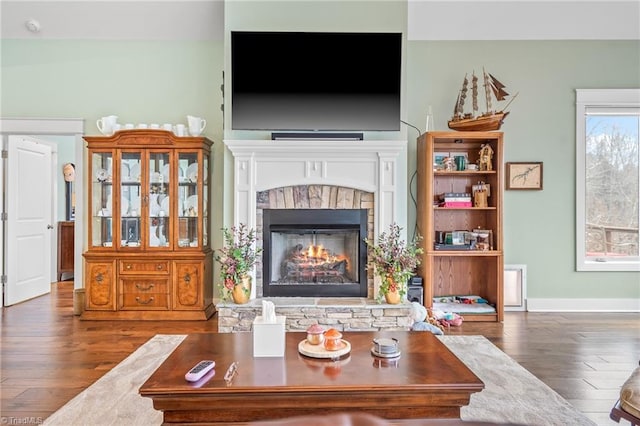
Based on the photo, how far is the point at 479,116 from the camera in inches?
173

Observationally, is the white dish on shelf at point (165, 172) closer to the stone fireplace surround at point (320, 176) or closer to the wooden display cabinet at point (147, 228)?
the wooden display cabinet at point (147, 228)

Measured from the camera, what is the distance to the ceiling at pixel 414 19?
4.44 meters

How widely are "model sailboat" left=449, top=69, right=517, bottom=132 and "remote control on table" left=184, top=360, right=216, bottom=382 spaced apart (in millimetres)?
3424

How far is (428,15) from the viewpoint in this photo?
454 centimetres

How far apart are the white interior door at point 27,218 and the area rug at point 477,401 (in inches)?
115

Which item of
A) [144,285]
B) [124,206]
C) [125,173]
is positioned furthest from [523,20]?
[144,285]

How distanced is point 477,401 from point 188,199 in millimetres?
3259

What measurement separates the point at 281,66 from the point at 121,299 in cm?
274

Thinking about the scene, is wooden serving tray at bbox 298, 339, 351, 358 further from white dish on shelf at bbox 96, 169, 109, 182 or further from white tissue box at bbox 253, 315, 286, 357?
white dish on shelf at bbox 96, 169, 109, 182

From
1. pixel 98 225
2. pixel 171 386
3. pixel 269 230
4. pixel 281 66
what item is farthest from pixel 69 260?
pixel 171 386

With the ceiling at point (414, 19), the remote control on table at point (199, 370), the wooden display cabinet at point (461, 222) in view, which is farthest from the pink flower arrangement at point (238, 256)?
the ceiling at point (414, 19)

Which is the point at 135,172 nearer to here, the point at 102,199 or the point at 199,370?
the point at 102,199

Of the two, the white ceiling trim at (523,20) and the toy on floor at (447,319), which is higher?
the white ceiling trim at (523,20)

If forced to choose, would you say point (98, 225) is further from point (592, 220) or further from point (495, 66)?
point (592, 220)
